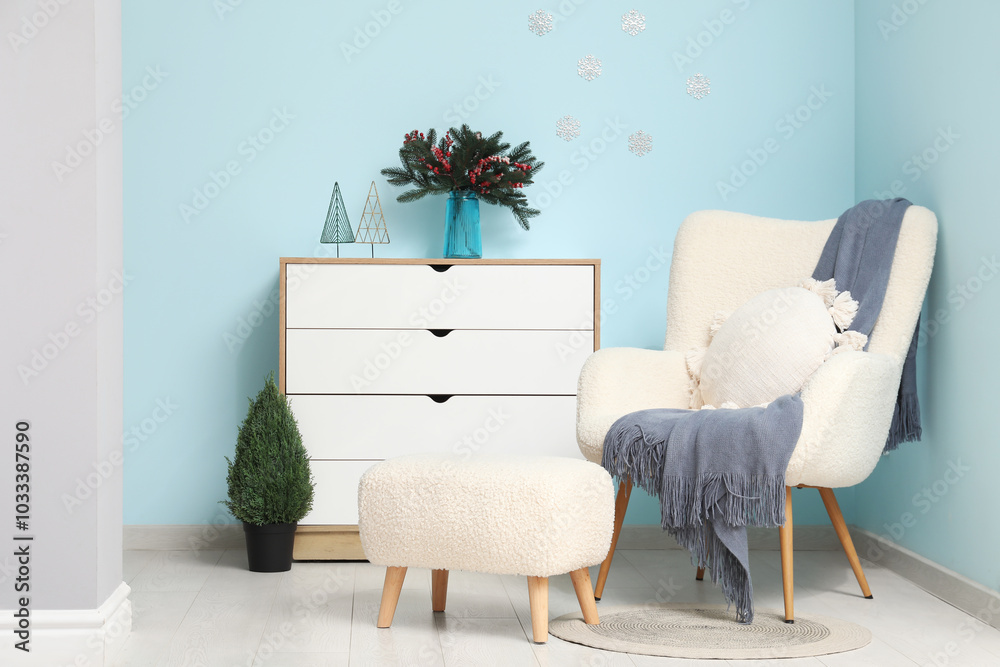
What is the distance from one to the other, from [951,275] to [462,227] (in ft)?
4.45

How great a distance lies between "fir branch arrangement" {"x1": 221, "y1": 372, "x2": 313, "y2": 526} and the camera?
2506 mm

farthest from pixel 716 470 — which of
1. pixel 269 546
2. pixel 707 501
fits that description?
pixel 269 546

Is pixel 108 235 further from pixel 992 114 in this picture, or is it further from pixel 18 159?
pixel 992 114

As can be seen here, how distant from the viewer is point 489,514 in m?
1.77

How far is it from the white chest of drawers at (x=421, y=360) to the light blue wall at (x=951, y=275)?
92 cm

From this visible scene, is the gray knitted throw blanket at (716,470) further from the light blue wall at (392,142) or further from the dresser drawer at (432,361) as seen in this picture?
the light blue wall at (392,142)

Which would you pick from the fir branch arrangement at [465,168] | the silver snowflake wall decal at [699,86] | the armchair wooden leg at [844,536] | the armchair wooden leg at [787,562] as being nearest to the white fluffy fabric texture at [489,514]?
the armchair wooden leg at [787,562]

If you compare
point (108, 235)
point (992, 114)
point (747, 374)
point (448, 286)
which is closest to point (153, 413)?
point (448, 286)

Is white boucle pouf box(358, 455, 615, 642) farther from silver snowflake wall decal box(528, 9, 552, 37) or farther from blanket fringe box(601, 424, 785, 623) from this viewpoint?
silver snowflake wall decal box(528, 9, 552, 37)

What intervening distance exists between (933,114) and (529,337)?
125 centimetres

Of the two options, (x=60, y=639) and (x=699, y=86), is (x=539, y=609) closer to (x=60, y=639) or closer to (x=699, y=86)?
(x=60, y=639)

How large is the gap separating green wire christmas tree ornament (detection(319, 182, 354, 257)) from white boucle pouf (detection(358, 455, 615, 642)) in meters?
1.07

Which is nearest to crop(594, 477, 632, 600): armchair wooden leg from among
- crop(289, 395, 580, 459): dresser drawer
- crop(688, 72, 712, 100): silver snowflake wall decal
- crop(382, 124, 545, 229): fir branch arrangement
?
crop(289, 395, 580, 459): dresser drawer

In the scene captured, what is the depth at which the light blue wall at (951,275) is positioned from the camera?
2.13 m
